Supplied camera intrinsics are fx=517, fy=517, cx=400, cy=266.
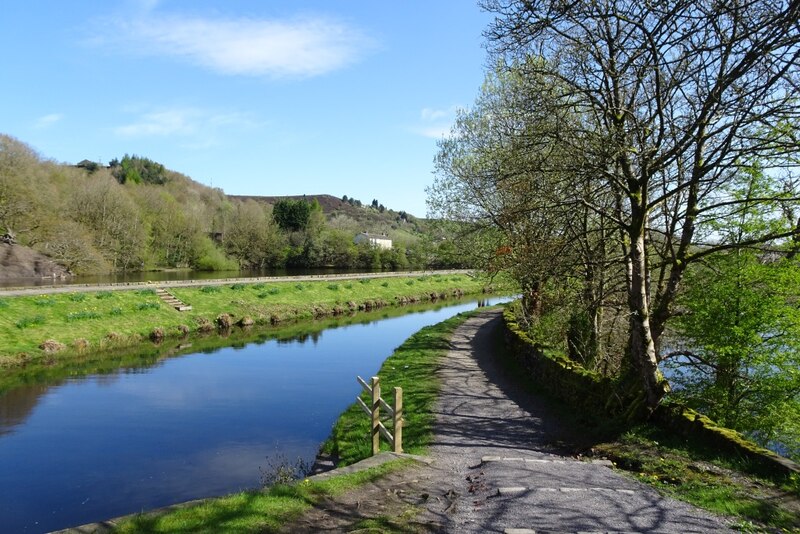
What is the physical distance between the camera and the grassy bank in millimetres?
→ 23156

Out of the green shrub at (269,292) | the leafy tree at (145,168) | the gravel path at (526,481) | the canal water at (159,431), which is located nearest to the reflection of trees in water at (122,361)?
the canal water at (159,431)

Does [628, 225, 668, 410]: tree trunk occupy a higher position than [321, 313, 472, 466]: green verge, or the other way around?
[628, 225, 668, 410]: tree trunk

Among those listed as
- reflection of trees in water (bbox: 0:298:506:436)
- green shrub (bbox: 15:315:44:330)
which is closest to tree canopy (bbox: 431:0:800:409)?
reflection of trees in water (bbox: 0:298:506:436)

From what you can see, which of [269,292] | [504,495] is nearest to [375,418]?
[504,495]

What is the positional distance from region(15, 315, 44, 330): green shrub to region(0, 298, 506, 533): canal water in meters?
6.39

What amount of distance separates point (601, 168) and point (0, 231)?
59379 mm

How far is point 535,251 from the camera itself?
1109cm

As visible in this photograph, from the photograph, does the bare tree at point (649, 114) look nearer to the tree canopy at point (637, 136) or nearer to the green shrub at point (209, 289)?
the tree canopy at point (637, 136)

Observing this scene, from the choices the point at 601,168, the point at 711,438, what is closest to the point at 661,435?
the point at 711,438

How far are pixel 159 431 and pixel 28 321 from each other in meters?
14.4

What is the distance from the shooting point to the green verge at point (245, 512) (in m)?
5.76

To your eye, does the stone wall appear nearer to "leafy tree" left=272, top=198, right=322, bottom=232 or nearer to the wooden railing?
the wooden railing

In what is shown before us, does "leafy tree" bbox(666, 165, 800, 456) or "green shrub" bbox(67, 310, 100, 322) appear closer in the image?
"leafy tree" bbox(666, 165, 800, 456)


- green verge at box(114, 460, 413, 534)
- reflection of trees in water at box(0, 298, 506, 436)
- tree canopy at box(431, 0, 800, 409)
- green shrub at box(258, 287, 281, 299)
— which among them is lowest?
reflection of trees in water at box(0, 298, 506, 436)
